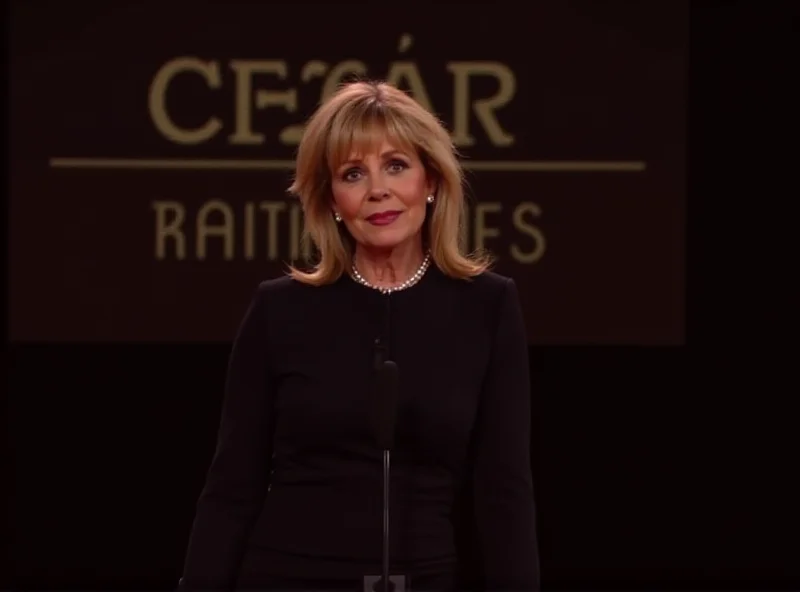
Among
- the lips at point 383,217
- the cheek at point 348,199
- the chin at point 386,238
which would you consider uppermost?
the cheek at point 348,199

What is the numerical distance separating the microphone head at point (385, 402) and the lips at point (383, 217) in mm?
290

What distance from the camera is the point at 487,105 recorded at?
4.27 m

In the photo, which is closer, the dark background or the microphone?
the microphone

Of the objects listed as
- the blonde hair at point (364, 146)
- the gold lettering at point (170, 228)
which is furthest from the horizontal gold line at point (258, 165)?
the blonde hair at point (364, 146)

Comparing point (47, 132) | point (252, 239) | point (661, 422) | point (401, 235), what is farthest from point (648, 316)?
point (401, 235)

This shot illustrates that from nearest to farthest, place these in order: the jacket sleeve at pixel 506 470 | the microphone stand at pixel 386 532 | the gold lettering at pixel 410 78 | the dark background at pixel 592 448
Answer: the microphone stand at pixel 386 532 < the jacket sleeve at pixel 506 470 < the gold lettering at pixel 410 78 < the dark background at pixel 592 448

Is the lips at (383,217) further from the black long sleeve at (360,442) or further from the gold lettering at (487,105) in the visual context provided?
the gold lettering at (487,105)

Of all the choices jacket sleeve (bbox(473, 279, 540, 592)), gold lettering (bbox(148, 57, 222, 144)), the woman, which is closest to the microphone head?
the woman

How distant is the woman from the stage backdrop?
2.55m

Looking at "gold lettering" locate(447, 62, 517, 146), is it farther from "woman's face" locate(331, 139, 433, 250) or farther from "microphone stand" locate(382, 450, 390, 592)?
"microphone stand" locate(382, 450, 390, 592)

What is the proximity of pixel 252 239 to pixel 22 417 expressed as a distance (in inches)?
34.4

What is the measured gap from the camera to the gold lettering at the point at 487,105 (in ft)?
14.0

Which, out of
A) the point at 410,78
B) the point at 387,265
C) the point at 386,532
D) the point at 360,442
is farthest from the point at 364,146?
the point at 410,78

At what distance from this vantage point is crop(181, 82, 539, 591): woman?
1.60m
